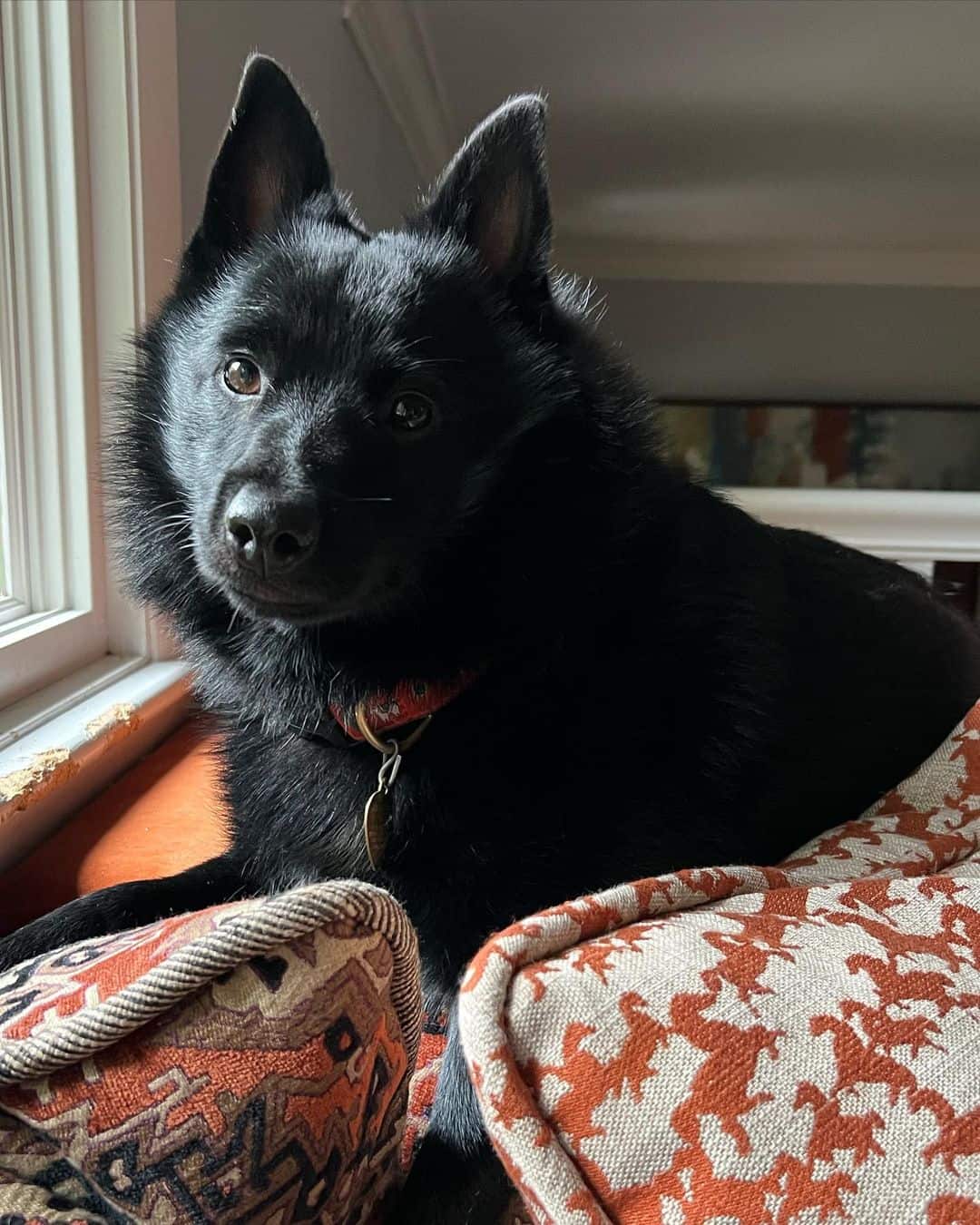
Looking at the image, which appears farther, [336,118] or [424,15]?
[424,15]

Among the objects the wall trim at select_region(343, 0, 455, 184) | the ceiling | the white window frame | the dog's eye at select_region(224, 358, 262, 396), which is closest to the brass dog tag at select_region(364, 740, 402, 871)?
the dog's eye at select_region(224, 358, 262, 396)

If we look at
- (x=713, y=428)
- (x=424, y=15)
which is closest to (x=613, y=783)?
(x=424, y=15)

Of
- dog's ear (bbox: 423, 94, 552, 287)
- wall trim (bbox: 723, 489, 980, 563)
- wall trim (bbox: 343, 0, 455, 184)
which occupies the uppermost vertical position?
wall trim (bbox: 343, 0, 455, 184)

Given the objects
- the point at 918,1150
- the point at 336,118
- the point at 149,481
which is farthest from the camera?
the point at 336,118

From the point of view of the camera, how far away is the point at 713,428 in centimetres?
540

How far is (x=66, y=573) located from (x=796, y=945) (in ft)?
3.48

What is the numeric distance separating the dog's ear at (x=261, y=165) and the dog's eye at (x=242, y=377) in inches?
6.3

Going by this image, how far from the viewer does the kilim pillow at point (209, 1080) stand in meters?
0.46

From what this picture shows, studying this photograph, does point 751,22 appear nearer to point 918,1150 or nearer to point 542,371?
point 542,371

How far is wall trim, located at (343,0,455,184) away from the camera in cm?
242

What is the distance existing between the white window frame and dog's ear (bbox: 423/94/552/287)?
0.53 meters

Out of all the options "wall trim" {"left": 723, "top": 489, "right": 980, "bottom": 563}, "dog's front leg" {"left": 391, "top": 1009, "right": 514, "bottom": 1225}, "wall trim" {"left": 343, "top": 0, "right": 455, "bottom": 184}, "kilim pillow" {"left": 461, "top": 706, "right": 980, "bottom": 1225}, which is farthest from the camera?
"wall trim" {"left": 723, "top": 489, "right": 980, "bottom": 563}

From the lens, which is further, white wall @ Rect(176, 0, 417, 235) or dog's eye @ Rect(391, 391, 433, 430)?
white wall @ Rect(176, 0, 417, 235)

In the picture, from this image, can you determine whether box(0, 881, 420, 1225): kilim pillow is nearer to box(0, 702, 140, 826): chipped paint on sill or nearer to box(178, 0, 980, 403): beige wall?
box(0, 702, 140, 826): chipped paint on sill
